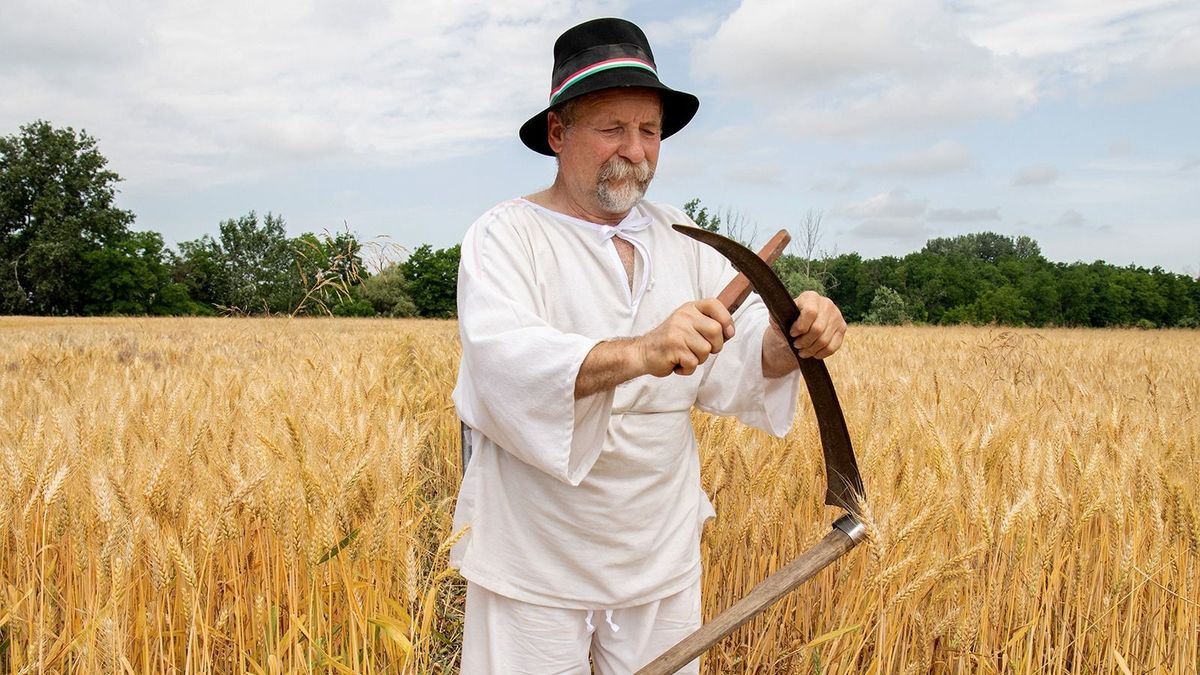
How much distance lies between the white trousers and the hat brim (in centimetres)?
99

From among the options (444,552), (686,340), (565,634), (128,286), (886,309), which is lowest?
(565,634)

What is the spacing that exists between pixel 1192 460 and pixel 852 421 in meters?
1.05

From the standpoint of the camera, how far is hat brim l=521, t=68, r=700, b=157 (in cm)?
152

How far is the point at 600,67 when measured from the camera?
1.57 m

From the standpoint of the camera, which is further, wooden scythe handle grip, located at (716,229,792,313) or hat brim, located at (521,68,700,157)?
hat brim, located at (521,68,700,157)

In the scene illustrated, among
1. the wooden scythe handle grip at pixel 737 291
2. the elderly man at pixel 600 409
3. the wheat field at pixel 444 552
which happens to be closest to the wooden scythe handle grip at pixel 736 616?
the wheat field at pixel 444 552

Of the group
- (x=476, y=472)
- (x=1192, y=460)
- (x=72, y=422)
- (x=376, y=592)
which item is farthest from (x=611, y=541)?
(x=1192, y=460)

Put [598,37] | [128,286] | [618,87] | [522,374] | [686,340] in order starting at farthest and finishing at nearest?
[128,286]
[598,37]
[618,87]
[522,374]
[686,340]

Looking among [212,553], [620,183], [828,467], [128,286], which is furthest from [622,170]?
[128,286]

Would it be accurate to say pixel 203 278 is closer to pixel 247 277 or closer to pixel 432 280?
pixel 247 277

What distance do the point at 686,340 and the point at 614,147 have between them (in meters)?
0.55

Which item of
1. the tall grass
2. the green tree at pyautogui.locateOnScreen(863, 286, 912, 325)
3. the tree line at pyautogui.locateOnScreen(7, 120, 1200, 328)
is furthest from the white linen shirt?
the green tree at pyautogui.locateOnScreen(863, 286, 912, 325)

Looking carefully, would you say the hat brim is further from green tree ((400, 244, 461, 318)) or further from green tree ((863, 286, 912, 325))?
green tree ((400, 244, 461, 318))

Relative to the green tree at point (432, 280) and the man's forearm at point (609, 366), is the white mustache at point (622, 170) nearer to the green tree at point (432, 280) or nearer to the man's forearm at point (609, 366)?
the man's forearm at point (609, 366)
